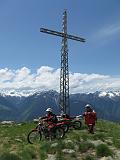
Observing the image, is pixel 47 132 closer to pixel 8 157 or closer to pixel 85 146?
pixel 85 146

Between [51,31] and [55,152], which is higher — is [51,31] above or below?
above

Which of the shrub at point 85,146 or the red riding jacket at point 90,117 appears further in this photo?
the red riding jacket at point 90,117

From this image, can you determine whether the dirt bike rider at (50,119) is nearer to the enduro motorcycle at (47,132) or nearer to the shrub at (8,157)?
the enduro motorcycle at (47,132)

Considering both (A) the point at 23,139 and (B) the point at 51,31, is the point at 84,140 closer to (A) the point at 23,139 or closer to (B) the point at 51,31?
(A) the point at 23,139

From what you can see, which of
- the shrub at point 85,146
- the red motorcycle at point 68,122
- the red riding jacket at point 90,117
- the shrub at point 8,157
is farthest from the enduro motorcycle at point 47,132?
the shrub at point 8,157

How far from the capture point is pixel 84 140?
75.1 ft

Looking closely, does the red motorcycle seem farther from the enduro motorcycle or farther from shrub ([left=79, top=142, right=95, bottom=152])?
shrub ([left=79, top=142, right=95, bottom=152])

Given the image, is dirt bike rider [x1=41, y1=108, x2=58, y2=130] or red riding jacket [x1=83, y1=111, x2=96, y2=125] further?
red riding jacket [x1=83, y1=111, x2=96, y2=125]

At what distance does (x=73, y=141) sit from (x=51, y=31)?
2956 centimetres

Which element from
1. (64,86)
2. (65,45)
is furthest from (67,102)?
(65,45)

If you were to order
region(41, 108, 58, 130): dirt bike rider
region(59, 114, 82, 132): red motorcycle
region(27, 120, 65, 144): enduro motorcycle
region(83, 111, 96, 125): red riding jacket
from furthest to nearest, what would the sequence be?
region(83, 111, 96, 125): red riding jacket
region(59, 114, 82, 132): red motorcycle
region(41, 108, 58, 130): dirt bike rider
region(27, 120, 65, 144): enduro motorcycle

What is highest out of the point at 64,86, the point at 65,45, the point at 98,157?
the point at 65,45

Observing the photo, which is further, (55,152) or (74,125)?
(74,125)

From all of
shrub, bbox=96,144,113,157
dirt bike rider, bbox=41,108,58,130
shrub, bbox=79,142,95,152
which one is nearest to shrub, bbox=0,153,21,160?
shrub, bbox=79,142,95,152
